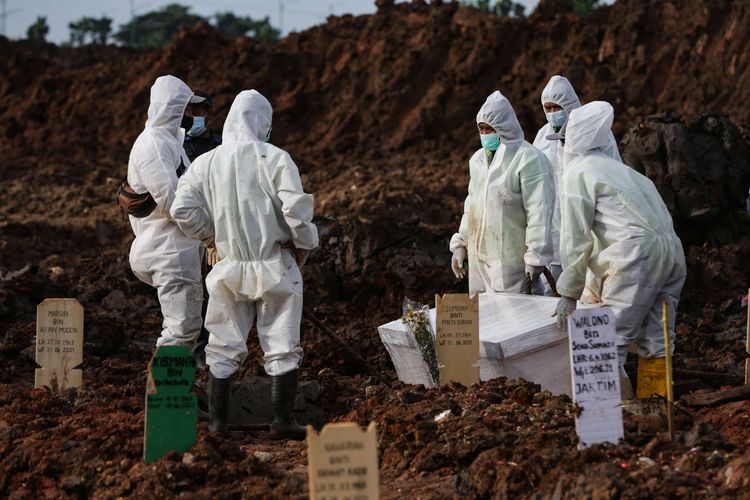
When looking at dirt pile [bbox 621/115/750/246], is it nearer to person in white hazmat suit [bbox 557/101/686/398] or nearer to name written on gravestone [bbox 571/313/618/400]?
person in white hazmat suit [bbox 557/101/686/398]

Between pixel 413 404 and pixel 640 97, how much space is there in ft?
62.6

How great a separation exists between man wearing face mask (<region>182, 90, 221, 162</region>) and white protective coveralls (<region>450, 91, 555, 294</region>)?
2290 mm

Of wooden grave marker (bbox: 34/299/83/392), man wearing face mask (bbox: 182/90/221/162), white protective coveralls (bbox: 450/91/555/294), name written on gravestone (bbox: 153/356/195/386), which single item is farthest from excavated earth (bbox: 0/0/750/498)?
man wearing face mask (bbox: 182/90/221/162)

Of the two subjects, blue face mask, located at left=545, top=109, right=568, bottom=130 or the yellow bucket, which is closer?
the yellow bucket

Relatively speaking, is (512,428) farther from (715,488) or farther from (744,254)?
(744,254)

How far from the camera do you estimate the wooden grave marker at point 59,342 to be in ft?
29.2

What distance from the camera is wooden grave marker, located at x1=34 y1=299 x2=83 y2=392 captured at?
351 inches

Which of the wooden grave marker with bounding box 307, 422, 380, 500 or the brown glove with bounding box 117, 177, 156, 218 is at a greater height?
the brown glove with bounding box 117, 177, 156, 218

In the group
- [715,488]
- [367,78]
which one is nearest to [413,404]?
[715,488]

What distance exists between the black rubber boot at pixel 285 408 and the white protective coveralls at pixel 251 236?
0.07m

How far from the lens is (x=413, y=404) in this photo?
787 cm

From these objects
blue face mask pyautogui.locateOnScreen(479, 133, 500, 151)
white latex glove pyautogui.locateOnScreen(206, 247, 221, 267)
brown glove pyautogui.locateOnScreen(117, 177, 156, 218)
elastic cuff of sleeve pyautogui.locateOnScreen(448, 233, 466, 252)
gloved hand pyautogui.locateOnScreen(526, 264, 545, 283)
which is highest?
blue face mask pyautogui.locateOnScreen(479, 133, 500, 151)

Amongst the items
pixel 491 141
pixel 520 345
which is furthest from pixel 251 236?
pixel 491 141

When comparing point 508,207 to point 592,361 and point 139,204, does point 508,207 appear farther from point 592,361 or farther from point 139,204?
point 592,361
